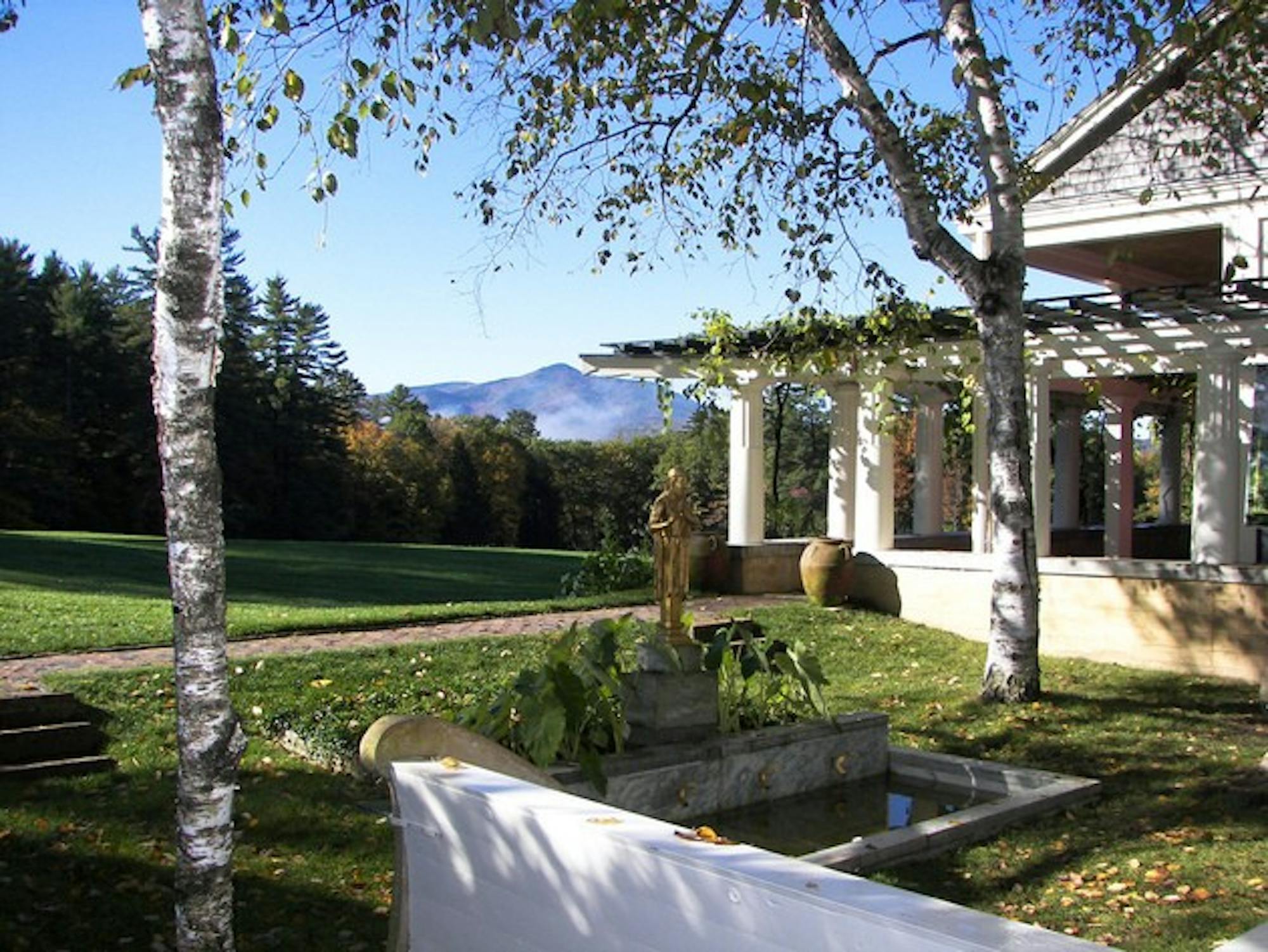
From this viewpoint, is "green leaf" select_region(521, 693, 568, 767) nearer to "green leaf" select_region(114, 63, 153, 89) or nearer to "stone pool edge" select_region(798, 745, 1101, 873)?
"stone pool edge" select_region(798, 745, 1101, 873)

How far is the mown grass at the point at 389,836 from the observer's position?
5746 mm

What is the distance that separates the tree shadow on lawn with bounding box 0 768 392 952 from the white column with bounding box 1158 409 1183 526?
A: 66.1 feet

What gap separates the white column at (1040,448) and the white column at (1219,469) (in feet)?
6.39

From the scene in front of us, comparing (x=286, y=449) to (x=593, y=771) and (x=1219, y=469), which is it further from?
Answer: (x=593, y=771)

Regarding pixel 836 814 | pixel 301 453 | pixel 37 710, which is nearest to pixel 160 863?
pixel 37 710

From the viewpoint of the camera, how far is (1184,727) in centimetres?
1040

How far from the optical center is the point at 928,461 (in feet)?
65.4

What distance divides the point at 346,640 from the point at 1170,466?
1757 cm

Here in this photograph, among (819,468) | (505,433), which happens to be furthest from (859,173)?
(505,433)

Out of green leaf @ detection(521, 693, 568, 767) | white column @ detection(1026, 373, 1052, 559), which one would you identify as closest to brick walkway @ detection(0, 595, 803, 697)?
white column @ detection(1026, 373, 1052, 559)

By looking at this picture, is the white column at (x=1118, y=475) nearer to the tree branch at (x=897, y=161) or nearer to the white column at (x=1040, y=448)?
the white column at (x=1040, y=448)

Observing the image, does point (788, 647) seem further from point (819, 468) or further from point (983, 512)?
point (819, 468)

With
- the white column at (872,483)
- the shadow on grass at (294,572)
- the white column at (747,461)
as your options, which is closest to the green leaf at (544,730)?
the white column at (872,483)

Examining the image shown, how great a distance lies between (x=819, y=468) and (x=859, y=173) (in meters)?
31.1
